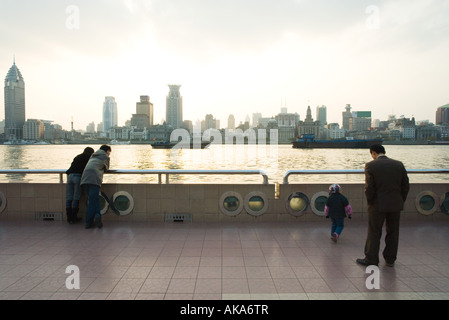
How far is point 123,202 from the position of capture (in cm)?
686

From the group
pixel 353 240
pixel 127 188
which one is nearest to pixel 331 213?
pixel 353 240

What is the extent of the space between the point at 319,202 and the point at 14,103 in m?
190

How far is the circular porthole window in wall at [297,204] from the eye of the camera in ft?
22.1

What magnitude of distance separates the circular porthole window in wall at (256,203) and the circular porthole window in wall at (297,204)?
528mm

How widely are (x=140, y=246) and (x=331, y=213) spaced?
350 cm

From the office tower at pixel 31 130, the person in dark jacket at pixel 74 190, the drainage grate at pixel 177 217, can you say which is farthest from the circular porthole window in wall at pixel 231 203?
the office tower at pixel 31 130

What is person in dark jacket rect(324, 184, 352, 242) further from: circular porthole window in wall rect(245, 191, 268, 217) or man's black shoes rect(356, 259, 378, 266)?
circular porthole window in wall rect(245, 191, 268, 217)

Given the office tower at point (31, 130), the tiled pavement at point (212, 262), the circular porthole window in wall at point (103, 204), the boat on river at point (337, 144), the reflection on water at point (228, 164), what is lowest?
the reflection on water at point (228, 164)

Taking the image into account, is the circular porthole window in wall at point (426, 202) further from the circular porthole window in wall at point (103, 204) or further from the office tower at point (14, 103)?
the office tower at point (14, 103)

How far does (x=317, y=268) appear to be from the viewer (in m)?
4.28

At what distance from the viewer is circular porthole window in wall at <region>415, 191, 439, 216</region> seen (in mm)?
6812

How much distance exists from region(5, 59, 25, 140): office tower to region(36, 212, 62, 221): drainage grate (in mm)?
130082

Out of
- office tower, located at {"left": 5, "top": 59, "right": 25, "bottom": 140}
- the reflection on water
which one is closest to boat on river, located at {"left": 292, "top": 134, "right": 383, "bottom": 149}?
the reflection on water
